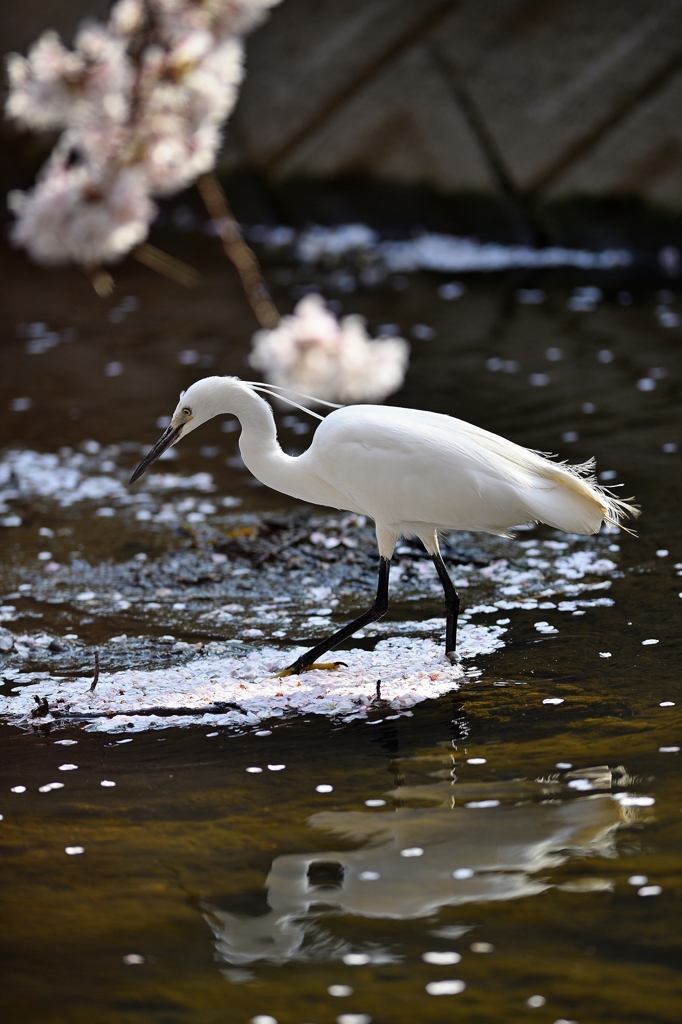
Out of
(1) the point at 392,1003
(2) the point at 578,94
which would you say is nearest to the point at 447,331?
(2) the point at 578,94

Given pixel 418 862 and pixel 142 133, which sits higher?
pixel 142 133

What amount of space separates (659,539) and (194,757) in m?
2.61

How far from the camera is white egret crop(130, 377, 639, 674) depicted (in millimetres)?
4137

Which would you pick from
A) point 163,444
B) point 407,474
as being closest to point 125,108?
point 163,444

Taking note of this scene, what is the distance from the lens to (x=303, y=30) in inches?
536

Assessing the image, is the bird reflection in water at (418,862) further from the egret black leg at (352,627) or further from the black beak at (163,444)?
the black beak at (163,444)

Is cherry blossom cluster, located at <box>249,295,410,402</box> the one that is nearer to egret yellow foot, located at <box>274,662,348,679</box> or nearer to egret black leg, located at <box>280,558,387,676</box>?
egret black leg, located at <box>280,558,387,676</box>

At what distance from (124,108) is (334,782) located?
2.32 metres

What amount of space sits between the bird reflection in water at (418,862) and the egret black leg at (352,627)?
84cm

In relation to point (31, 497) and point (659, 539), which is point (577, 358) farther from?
point (31, 497)

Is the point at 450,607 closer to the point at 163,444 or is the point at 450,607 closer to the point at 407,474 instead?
the point at 407,474

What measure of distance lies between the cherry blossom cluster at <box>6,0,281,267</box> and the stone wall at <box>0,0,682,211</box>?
8.29 meters

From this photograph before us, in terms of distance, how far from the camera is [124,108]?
393 centimetres

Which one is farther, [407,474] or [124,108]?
[407,474]
